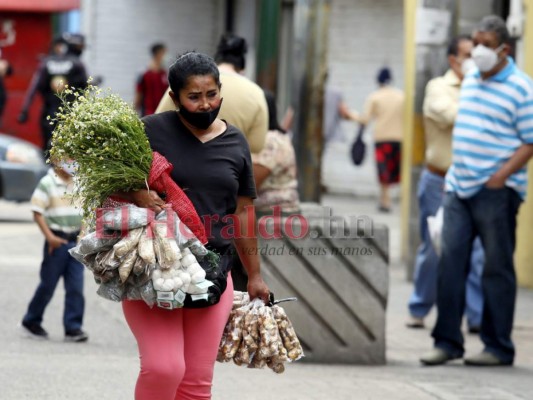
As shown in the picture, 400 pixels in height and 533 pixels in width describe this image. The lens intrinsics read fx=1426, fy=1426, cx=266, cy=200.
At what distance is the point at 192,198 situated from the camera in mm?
5293

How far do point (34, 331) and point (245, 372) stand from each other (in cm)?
157

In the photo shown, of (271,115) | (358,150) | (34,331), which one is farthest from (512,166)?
(358,150)

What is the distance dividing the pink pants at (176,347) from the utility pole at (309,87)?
24.4 ft

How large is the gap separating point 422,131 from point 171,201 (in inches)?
273

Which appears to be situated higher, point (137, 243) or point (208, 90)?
point (208, 90)

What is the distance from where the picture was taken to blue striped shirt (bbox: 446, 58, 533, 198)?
8.30m

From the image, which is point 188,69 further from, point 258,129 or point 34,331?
point 34,331

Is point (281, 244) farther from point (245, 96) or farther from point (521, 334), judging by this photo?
point (521, 334)

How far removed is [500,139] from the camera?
Answer: 8312 millimetres

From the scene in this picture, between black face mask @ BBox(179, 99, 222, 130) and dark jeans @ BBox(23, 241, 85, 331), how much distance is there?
348 centimetres

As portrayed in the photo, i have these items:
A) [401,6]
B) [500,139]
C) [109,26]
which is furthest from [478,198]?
[109,26]

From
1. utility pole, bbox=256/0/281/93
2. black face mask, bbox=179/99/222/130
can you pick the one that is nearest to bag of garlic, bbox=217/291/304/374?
black face mask, bbox=179/99/222/130

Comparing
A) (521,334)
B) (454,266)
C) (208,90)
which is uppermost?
(208,90)

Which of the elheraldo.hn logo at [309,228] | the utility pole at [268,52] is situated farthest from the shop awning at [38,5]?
the elheraldo.hn logo at [309,228]
